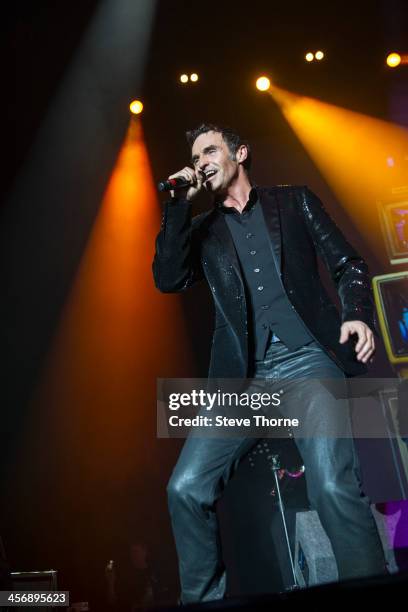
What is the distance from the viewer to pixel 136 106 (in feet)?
19.8

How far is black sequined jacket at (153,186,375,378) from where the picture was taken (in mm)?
2125

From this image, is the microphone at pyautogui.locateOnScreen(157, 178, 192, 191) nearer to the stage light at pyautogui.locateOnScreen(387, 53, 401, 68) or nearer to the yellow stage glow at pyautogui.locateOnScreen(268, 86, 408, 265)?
the yellow stage glow at pyautogui.locateOnScreen(268, 86, 408, 265)

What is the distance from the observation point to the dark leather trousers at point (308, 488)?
166 cm

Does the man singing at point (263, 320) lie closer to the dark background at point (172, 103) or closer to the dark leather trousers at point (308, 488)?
the dark leather trousers at point (308, 488)

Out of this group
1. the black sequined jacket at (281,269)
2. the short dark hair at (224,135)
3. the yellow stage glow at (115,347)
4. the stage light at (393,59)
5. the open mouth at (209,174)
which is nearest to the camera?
the black sequined jacket at (281,269)

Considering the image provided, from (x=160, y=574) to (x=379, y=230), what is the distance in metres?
4.78

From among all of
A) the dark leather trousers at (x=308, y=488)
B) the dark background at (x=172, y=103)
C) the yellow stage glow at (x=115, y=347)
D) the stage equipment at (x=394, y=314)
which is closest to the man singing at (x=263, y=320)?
the dark leather trousers at (x=308, y=488)

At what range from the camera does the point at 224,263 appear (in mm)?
2348

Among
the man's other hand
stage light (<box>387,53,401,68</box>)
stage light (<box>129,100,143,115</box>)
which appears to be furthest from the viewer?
stage light (<box>129,100,143,115</box>)

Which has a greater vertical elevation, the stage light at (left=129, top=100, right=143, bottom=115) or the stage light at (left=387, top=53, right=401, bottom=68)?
the stage light at (left=387, top=53, right=401, bottom=68)

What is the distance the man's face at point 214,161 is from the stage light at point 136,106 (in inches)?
145

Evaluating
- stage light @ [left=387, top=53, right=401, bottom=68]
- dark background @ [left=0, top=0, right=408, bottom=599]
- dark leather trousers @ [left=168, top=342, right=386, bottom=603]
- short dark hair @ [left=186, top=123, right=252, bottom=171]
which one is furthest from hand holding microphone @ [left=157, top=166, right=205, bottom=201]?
stage light @ [left=387, top=53, right=401, bottom=68]

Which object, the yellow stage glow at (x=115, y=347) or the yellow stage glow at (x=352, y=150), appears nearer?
the yellow stage glow at (x=352, y=150)

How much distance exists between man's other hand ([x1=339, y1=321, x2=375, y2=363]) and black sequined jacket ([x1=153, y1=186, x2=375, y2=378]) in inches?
2.8
